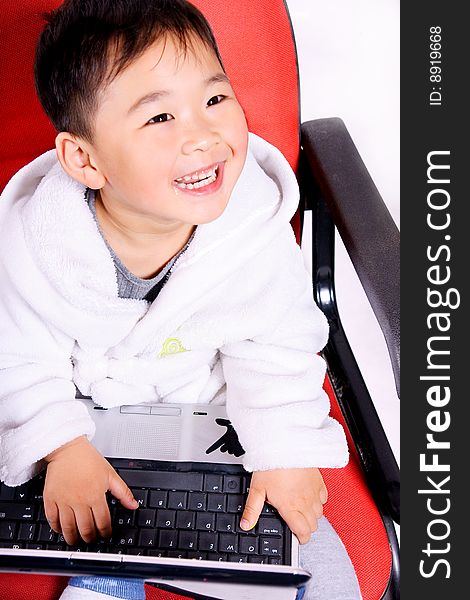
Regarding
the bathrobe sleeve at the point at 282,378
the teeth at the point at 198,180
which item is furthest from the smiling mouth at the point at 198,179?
the bathrobe sleeve at the point at 282,378

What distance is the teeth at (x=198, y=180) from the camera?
2.51ft

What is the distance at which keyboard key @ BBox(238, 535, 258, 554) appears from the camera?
753mm

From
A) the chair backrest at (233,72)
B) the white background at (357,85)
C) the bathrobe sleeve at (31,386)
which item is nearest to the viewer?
the bathrobe sleeve at (31,386)

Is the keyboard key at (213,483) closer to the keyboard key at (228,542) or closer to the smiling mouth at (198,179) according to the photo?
the keyboard key at (228,542)

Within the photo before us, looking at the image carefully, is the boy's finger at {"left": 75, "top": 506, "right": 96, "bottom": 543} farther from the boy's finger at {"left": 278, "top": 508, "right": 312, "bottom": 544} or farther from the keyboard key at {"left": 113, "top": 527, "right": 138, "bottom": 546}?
the boy's finger at {"left": 278, "top": 508, "right": 312, "bottom": 544}

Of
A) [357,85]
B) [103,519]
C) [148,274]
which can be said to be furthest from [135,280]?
[357,85]

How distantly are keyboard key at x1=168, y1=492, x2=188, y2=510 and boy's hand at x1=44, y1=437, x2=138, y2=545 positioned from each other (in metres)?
0.03

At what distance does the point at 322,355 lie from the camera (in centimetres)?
100

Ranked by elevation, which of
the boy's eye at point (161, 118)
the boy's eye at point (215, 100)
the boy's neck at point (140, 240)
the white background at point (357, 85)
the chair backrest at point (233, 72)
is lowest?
the boy's neck at point (140, 240)

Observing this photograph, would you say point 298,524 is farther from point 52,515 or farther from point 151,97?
point 151,97

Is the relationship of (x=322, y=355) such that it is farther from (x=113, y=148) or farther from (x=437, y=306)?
(x=113, y=148)

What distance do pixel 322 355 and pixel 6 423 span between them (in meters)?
0.35

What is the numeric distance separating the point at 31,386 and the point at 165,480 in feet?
0.54

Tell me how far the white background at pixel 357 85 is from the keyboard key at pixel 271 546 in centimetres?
73
